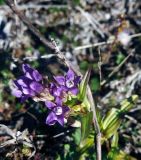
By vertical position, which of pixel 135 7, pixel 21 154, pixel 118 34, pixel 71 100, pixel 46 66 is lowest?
pixel 21 154

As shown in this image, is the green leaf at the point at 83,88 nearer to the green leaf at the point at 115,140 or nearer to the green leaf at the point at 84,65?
the green leaf at the point at 115,140

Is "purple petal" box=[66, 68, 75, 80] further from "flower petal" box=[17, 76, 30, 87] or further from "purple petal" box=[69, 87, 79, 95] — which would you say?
"flower petal" box=[17, 76, 30, 87]

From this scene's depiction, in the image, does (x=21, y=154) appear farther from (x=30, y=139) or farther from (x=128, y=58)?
(x=128, y=58)

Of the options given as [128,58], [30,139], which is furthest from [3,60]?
[128,58]

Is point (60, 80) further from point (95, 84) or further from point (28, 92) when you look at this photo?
point (95, 84)

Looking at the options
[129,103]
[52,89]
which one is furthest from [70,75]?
[129,103]

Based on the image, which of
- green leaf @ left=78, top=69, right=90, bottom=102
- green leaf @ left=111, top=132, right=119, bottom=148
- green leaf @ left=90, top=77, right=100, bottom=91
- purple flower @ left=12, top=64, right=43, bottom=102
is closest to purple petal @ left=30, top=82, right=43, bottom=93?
purple flower @ left=12, top=64, right=43, bottom=102
